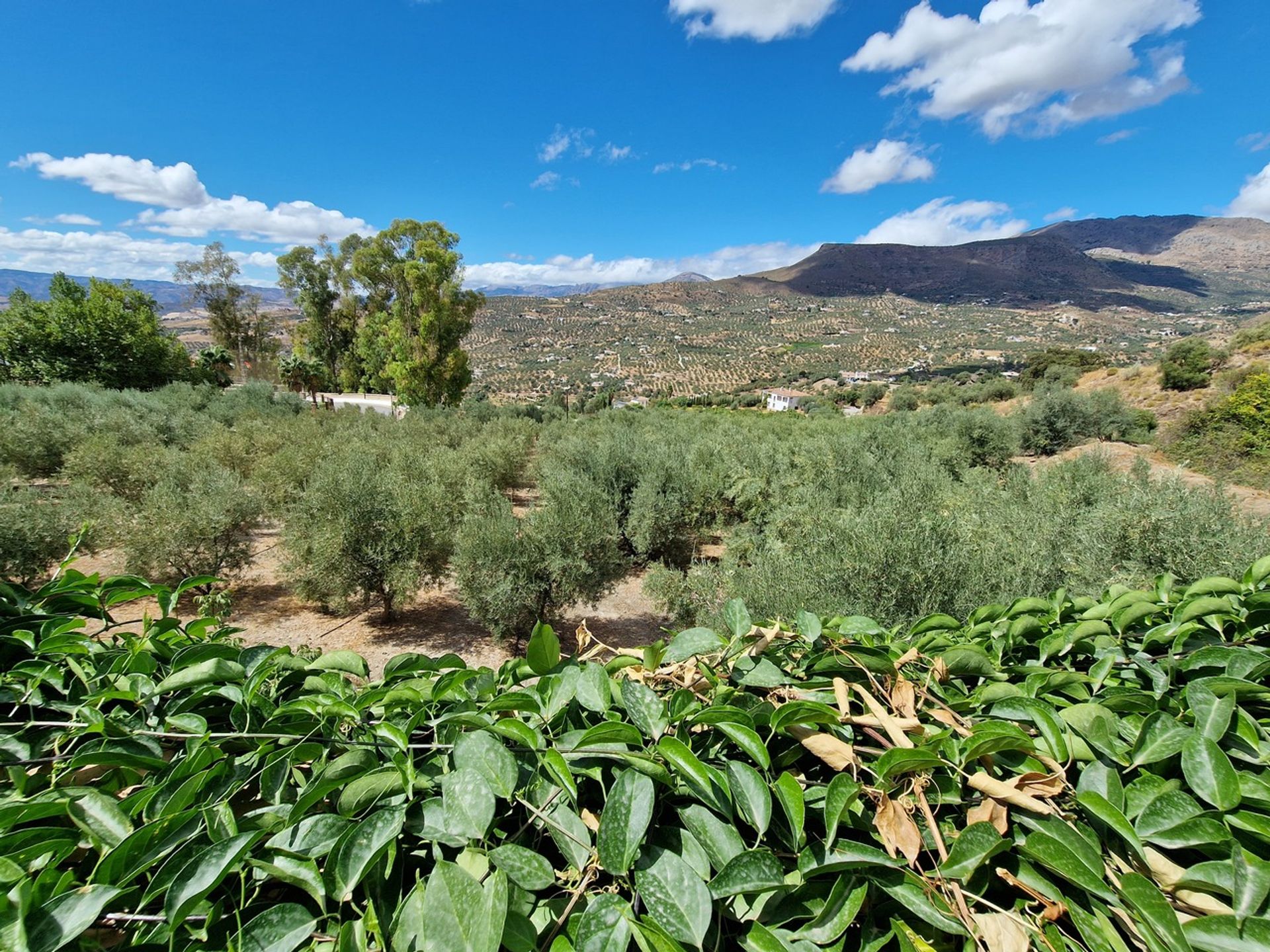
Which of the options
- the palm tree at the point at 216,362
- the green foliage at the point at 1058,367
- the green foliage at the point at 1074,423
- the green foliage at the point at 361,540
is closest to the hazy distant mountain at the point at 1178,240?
the green foliage at the point at 1058,367

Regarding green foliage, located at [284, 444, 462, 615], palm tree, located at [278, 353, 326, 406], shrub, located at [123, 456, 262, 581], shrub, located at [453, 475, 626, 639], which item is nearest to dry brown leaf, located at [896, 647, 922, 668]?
shrub, located at [453, 475, 626, 639]

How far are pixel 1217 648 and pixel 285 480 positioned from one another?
13347 millimetres

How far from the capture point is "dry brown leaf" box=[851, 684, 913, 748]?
75cm

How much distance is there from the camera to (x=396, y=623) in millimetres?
8258

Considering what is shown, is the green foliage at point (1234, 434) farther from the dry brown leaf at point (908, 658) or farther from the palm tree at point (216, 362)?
the palm tree at point (216, 362)

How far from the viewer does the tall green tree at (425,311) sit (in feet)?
71.4

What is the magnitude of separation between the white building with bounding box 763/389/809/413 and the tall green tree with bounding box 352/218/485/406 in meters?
30.6

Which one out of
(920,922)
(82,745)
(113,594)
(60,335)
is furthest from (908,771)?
(60,335)

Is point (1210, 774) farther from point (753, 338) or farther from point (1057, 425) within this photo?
point (753, 338)

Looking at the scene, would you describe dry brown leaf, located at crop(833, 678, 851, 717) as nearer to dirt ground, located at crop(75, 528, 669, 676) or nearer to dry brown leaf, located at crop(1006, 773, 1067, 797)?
dry brown leaf, located at crop(1006, 773, 1067, 797)

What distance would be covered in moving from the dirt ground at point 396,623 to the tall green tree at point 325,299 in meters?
22.0

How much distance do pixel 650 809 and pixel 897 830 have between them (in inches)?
12.5

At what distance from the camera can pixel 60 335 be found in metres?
22.4

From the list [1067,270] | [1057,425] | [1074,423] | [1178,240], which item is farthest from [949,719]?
[1178,240]
